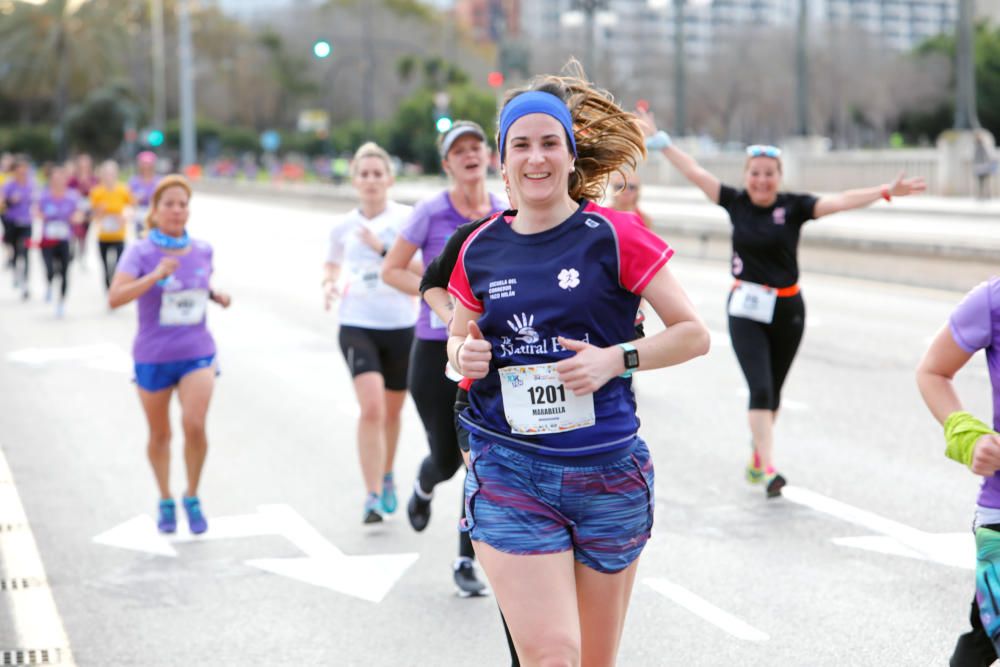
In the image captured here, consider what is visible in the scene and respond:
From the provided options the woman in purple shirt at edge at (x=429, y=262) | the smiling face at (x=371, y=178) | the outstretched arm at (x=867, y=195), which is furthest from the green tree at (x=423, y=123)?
the woman in purple shirt at edge at (x=429, y=262)

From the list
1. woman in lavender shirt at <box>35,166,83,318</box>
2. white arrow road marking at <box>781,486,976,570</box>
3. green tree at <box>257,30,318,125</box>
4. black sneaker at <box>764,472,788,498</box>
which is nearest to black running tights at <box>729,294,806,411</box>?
black sneaker at <box>764,472,788,498</box>

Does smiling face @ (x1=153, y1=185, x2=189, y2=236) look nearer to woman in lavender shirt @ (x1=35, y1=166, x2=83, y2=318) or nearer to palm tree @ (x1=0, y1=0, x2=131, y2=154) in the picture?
woman in lavender shirt @ (x1=35, y1=166, x2=83, y2=318)

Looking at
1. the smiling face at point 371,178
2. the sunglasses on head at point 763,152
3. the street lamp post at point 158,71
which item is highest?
the street lamp post at point 158,71

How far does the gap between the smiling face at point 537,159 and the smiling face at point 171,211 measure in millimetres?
4162

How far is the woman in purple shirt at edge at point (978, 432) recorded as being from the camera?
392 cm

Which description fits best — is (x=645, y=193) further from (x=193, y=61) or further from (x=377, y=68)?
(x=193, y=61)

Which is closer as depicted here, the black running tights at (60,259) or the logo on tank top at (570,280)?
the logo on tank top at (570,280)

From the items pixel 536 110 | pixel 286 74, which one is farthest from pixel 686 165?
pixel 286 74

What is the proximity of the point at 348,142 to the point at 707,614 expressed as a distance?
88.0 m

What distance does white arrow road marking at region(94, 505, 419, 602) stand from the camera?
22.8 ft

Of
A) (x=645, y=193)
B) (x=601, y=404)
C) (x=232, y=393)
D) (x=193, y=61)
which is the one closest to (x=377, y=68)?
(x=193, y=61)

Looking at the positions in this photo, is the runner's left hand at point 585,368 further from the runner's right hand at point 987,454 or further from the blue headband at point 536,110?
the runner's right hand at point 987,454

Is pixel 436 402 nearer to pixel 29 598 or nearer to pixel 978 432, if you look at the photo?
pixel 29 598

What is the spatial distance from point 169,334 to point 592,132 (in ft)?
13.1
